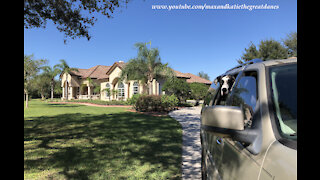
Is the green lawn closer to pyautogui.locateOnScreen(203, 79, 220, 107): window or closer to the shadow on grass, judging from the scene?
the shadow on grass

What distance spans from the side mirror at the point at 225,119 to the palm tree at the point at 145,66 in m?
18.1

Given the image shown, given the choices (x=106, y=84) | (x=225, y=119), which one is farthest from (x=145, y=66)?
(x=225, y=119)

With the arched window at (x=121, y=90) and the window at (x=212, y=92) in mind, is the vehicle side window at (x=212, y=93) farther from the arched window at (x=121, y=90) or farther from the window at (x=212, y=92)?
the arched window at (x=121, y=90)

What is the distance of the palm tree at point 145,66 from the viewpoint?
18.6 metres

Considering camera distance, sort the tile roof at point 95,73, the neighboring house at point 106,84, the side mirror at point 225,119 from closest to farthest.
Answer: the side mirror at point 225,119
the neighboring house at point 106,84
the tile roof at point 95,73

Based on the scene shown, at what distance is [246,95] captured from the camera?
5.86ft

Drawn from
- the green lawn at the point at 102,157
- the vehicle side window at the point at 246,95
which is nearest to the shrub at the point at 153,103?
the green lawn at the point at 102,157

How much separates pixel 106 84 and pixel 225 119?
32205 mm

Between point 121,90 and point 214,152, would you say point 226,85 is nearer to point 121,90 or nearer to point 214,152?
point 214,152

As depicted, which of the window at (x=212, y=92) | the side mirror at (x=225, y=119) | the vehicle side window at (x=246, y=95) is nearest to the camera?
the side mirror at (x=225, y=119)
